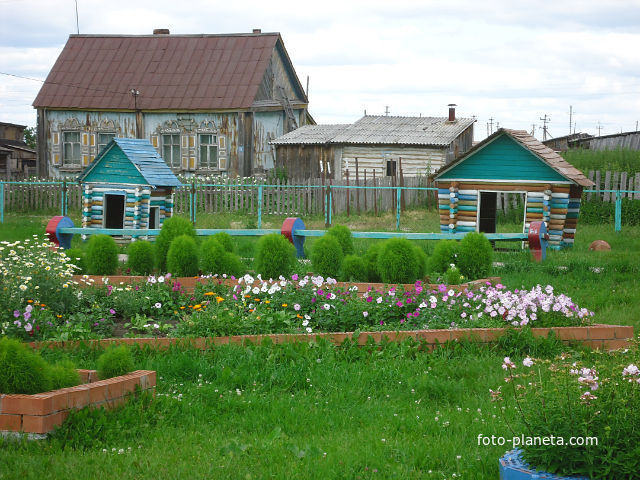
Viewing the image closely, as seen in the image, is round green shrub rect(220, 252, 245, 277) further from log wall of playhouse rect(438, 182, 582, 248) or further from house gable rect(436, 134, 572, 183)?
house gable rect(436, 134, 572, 183)

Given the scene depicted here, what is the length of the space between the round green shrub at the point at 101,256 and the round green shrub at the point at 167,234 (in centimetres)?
58

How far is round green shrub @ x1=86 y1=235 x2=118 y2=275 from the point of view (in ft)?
32.3

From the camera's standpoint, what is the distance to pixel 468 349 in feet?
21.9

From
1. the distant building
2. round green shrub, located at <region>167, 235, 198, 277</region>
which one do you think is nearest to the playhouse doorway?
round green shrub, located at <region>167, 235, 198, 277</region>

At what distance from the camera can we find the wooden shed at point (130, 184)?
1600 centimetres

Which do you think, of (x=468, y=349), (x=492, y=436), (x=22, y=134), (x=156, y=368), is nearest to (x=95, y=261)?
(x=156, y=368)

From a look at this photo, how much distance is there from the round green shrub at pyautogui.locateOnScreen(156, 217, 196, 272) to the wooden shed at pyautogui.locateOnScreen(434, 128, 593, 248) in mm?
6666

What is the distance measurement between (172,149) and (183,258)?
2057cm

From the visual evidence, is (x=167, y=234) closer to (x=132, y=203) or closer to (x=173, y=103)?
(x=132, y=203)

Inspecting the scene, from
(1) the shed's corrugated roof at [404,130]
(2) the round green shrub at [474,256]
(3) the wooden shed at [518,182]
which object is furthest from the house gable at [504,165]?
(1) the shed's corrugated roof at [404,130]

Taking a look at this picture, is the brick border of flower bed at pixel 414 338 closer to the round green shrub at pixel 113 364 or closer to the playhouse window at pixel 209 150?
the round green shrub at pixel 113 364

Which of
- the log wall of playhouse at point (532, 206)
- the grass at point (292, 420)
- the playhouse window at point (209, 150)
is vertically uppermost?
the playhouse window at point (209, 150)

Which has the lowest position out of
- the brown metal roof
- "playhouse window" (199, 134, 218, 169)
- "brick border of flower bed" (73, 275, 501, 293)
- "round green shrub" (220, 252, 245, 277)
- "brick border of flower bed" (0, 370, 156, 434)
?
"brick border of flower bed" (0, 370, 156, 434)

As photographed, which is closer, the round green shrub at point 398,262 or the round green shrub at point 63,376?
the round green shrub at point 63,376
